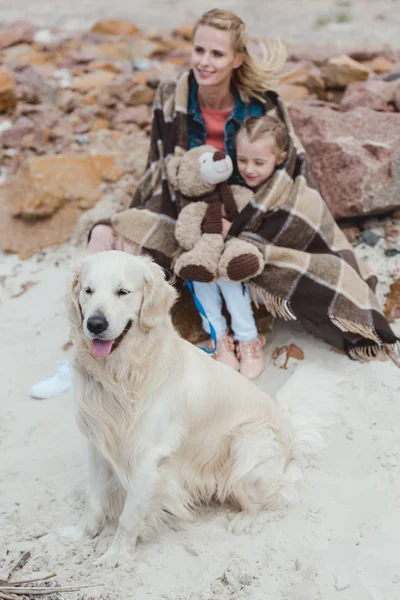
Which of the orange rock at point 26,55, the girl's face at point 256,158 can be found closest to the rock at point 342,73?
the girl's face at point 256,158

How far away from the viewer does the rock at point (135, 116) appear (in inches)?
226

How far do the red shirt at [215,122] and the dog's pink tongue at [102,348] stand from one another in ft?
6.31

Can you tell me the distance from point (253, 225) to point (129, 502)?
1681 mm

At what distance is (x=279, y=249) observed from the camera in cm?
358

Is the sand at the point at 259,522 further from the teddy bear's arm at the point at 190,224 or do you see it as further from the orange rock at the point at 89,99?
the orange rock at the point at 89,99

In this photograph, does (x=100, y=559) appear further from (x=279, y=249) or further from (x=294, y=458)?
(x=279, y=249)

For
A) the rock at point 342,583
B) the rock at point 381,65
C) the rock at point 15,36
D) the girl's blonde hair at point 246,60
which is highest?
the girl's blonde hair at point 246,60

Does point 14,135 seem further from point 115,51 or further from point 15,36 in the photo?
point 15,36

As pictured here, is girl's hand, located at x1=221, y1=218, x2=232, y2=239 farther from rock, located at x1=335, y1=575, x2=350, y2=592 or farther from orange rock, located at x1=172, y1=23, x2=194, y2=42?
orange rock, located at x1=172, y1=23, x2=194, y2=42

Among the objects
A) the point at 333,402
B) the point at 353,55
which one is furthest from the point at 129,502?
the point at 353,55

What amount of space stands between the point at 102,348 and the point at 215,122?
2.03 m

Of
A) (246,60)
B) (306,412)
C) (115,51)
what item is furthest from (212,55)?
(115,51)

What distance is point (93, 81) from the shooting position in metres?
6.59

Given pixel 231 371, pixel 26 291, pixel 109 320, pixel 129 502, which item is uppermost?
pixel 109 320
